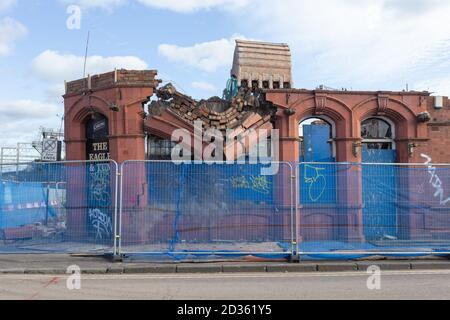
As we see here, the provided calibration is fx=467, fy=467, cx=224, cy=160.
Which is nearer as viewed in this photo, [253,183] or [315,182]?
[253,183]

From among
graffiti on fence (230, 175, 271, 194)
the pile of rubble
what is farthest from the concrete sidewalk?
the pile of rubble

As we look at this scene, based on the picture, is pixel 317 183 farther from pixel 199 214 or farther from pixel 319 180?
pixel 199 214

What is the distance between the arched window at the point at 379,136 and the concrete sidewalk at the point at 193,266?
5.55 metres

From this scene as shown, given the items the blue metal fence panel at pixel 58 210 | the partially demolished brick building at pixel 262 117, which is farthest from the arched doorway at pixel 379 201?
the blue metal fence panel at pixel 58 210

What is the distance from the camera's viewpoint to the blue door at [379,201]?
454 inches

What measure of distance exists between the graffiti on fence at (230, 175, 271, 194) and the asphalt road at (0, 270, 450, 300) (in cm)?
239

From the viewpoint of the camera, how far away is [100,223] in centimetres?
1175

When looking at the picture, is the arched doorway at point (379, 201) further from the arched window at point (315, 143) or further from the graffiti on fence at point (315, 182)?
the arched window at point (315, 143)

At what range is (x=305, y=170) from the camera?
12555 mm

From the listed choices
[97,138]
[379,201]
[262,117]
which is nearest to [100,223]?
[97,138]

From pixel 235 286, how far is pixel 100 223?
14.9 ft

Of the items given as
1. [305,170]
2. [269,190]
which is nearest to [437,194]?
[305,170]

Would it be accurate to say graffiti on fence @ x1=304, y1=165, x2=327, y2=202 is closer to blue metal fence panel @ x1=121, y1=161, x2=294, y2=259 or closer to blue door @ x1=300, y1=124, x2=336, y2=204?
blue door @ x1=300, y1=124, x2=336, y2=204

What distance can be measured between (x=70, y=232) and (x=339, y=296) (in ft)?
23.2
